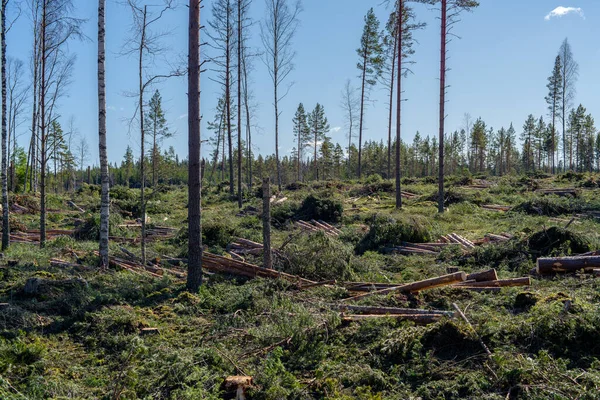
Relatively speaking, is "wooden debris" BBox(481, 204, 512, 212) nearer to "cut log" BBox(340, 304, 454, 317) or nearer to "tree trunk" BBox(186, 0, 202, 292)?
"cut log" BBox(340, 304, 454, 317)

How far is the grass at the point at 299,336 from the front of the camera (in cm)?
393

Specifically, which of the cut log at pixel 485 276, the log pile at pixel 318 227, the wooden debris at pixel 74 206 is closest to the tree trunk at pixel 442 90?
the log pile at pixel 318 227

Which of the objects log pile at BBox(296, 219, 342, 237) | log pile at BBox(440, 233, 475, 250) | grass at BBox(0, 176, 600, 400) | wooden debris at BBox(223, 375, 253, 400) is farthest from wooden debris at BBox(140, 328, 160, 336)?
log pile at BBox(296, 219, 342, 237)

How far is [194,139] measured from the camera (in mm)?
7727

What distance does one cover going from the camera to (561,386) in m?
3.55

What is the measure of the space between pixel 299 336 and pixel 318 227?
9.61 metres

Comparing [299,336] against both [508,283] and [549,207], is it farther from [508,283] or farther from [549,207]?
[549,207]

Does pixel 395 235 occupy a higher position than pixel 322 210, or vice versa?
pixel 322 210

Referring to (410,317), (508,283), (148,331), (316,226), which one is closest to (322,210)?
(316,226)

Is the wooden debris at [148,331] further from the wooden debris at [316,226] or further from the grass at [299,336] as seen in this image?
the wooden debris at [316,226]

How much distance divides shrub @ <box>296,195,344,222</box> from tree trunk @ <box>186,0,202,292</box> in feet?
30.0

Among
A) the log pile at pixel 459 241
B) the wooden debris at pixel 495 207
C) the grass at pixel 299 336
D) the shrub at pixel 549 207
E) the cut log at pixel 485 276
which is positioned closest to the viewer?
the grass at pixel 299 336

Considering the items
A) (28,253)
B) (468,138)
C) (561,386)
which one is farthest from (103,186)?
(468,138)

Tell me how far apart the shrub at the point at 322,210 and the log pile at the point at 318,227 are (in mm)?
563
